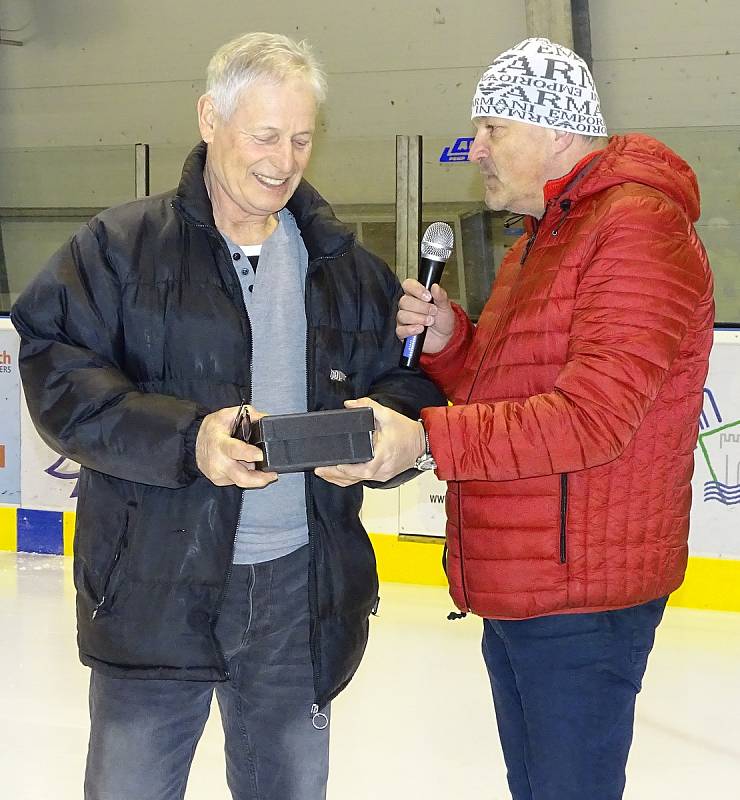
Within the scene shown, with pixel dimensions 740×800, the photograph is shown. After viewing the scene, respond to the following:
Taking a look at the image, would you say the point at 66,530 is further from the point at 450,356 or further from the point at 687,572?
the point at 450,356

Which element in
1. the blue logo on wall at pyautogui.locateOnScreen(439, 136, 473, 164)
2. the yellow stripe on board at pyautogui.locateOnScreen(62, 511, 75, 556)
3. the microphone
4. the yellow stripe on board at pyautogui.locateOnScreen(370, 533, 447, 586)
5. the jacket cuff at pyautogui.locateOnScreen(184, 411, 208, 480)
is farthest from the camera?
the blue logo on wall at pyautogui.locateOnScreen(439, 136, 473, 164)

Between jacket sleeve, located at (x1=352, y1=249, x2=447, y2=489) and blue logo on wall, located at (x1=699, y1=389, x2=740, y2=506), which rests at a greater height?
jacket sleeve, located at (x1=352, y1=249, x2=447, y2=489)

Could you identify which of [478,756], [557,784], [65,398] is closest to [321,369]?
[65,398]

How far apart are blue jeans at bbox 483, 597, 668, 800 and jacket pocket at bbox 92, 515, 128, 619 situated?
576mm

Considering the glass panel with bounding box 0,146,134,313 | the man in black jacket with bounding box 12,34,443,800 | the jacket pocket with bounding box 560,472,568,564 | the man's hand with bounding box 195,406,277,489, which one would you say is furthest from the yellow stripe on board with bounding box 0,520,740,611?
the man's hand with bounding box 195,406,277,489

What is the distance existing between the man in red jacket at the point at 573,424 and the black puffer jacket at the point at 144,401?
22cm

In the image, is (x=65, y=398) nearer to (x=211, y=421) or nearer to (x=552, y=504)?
(x=211, y=421)

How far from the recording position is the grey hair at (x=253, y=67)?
160 centimetres

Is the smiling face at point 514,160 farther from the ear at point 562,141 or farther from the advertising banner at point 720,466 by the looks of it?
the advertising banner at point 720,466

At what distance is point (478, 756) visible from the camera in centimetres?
321

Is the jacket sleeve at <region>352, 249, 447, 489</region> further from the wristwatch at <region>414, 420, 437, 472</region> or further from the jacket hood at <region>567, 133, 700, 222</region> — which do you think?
the jacket hood at <region>567, 133, 700, 222</region>

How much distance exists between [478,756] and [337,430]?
2.01m

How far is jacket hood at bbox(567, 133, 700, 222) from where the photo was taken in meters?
1.61

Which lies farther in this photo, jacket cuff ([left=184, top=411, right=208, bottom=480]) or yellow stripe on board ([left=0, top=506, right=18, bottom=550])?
yellow stripe on board ([left=0, top=506, right=18, bottom=550])
